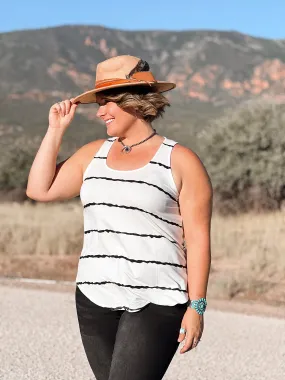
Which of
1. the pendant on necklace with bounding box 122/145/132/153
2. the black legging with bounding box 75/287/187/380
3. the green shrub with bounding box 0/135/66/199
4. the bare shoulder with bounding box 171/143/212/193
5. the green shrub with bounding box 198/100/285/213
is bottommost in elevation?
the green shrub with bounding box 0/135/66/199

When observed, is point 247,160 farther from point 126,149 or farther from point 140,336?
point 140,336

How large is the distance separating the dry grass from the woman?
8057 millimetres

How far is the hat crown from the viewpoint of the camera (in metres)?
3.46

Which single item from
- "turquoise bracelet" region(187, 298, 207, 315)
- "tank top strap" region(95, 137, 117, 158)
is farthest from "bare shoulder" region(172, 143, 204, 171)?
"turquoise bracelet" region(187, 298, 207, 315)

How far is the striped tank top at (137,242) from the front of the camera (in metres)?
3.25

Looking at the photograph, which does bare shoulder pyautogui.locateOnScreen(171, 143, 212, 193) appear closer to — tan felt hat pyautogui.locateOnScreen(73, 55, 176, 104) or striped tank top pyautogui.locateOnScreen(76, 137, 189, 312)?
striped tank top pyautogui.locateOnScreen(76, 137, 189, 312)

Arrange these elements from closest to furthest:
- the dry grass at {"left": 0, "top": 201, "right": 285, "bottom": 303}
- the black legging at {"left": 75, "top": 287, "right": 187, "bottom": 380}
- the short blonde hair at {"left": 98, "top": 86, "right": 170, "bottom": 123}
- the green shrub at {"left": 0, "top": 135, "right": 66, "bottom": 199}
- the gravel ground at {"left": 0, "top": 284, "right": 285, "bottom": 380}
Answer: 1. the black legging at {"left": 75, "top": 287, "right": 187, "bottom": 380}
2. the short blonde hair at {"left": 98, "top": 86, "right": 170, "bottom": 123}
3. the gravel ground at {"left": 0, "top": 284, "right": 285, "bottom": 380}
4. the dry grass at {"left": 0, "top": 201, "right": 285, "bottom": 303}
5. the green shrub at {"left": 0, "top": 135, "right": 66, "bottom": 199}

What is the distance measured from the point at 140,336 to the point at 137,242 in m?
0.35

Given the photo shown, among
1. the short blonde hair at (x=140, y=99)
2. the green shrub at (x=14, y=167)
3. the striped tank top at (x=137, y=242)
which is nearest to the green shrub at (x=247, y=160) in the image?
the green shrub at (x=14, y=167)

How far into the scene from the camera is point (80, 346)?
7770mm

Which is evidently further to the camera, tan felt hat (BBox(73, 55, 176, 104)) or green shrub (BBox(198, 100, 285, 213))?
green shrub (BBox(198, 100, 285, 213))

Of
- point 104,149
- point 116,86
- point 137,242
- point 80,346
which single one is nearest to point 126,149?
point 104,149

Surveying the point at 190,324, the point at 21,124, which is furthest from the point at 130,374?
the point at 21,124

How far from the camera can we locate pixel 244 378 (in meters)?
6.64
